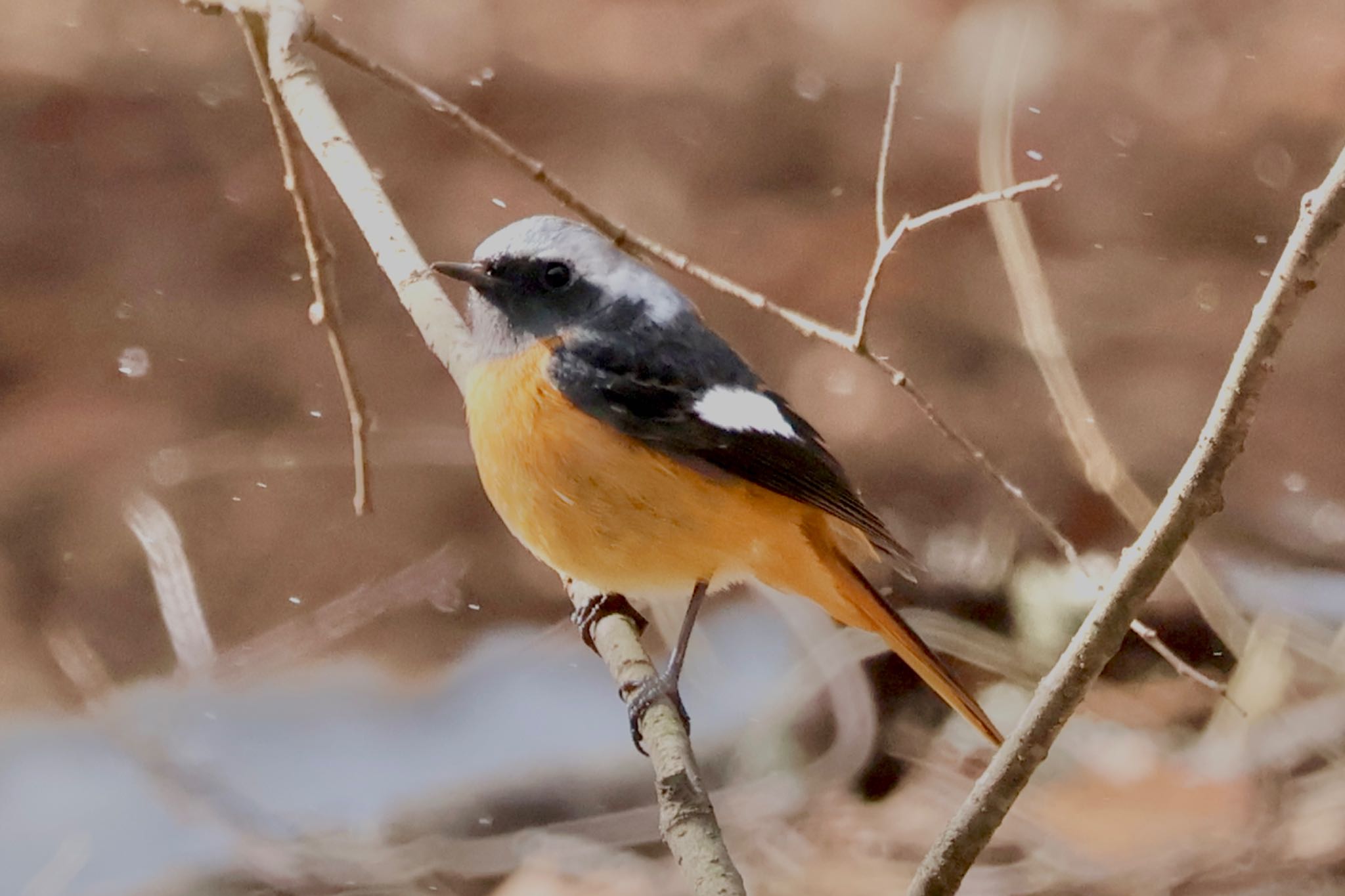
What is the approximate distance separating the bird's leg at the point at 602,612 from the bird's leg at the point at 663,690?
0.33 feet

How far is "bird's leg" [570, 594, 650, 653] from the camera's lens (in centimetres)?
114

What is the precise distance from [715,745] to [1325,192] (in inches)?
46.5

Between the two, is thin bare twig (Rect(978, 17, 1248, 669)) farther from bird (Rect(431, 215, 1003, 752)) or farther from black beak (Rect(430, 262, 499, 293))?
black beak (Rect(430, 262, 499, 293))

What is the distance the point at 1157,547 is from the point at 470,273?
0.53 meters

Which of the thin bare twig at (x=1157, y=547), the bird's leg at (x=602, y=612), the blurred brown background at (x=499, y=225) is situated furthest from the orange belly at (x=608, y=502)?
the blurred brown background at (x=499, y=225)

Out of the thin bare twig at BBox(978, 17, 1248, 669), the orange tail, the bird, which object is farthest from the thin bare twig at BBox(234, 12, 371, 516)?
the thin bare twig at BBox(978, 17, 1248, 669)

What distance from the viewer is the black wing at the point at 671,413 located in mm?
974

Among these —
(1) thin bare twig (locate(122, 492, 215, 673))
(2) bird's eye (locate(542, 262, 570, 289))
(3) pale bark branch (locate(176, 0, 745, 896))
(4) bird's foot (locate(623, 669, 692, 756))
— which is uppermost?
(1) thin bare twig (locate(122, 492, 215, 673))

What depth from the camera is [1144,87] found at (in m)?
1.83

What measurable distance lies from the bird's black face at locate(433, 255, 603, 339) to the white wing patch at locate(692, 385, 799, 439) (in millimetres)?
121

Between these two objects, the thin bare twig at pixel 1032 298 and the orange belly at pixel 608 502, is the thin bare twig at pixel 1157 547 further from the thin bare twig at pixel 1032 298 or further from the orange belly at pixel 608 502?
the thin bare twig at pixel 1032 298

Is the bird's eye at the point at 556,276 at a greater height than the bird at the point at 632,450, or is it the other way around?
the bird's eye at the point at 556,276

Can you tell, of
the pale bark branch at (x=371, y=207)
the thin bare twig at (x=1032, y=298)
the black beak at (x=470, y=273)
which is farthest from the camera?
the thin bare twig at (x=1032, y=298)

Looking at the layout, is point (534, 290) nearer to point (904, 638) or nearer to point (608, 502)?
point (608, 502)
